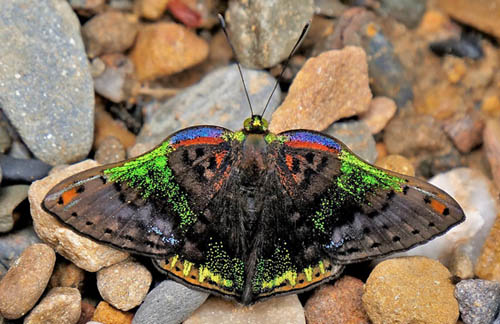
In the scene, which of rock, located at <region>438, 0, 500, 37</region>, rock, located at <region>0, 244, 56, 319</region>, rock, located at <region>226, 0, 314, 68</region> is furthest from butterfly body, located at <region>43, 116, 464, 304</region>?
rock, located at <region>438, 0, 500, 37</region>

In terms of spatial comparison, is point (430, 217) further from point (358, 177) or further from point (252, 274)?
point (252, 274)

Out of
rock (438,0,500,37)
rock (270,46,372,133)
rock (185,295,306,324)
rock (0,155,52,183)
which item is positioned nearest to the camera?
rock (185,295,306,324)

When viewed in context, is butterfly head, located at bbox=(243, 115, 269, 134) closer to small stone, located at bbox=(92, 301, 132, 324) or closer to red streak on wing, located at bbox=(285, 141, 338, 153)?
red streak on wing, located at bbox=(285, 141, 338, 153)

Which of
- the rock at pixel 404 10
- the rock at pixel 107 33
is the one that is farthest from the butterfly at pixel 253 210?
the rock at pixel 404 10

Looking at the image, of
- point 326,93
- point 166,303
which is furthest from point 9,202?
point 326,93

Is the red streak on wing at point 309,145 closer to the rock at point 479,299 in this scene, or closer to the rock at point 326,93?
the rock at point 326,93

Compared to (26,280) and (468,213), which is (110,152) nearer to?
(26,280)
